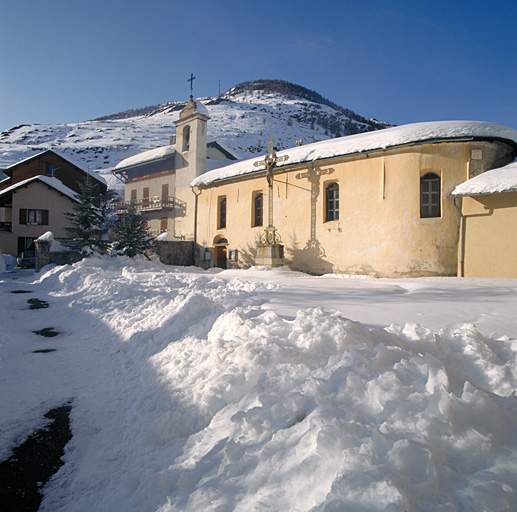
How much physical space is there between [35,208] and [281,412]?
118ft

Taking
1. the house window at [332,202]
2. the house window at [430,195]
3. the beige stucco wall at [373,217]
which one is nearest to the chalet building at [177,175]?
the beige stucco wall at [373,217]

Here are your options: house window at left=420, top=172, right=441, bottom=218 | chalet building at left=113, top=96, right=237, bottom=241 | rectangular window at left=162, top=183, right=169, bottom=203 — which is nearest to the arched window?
chalet building at left=113, top=96, right=237, bottom=241

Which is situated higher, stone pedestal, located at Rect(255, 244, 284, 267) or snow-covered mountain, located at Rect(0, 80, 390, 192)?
snow-covered mountain, located at Rect(0, 80, 390, 192)

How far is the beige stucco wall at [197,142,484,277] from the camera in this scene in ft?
43.6

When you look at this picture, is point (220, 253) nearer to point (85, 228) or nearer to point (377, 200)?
point (85, 228)

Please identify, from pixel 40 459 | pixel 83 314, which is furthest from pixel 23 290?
pixel 40 459

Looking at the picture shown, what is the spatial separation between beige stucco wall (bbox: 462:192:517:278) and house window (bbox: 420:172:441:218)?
4.17 ft

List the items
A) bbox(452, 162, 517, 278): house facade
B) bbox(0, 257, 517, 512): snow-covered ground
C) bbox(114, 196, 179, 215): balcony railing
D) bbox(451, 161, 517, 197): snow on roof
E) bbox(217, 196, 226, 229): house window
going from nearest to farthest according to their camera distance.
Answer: bbox(0, 257, 517, 512): snow-covered ground < bbox(451, 161, 517, 197): snow on roof < bbox(452, 162, 517, 278): house facade < bbox(217, 196, 226, 229): house window < bbox(114, 196, 179, 215): balcony railing

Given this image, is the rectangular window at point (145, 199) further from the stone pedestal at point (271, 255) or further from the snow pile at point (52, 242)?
the stone pedestal at point (271, 255)

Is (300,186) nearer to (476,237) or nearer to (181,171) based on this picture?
(476,237)

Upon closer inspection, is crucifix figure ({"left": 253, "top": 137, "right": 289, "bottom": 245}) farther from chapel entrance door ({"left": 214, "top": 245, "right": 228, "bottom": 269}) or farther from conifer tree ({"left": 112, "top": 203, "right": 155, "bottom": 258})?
conifer tree ({"left": 112, "top": 203, "right": 155, "bottom": 258})

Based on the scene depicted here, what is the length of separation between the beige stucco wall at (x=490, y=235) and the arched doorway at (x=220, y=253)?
525 inches

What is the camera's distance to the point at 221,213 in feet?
71.8

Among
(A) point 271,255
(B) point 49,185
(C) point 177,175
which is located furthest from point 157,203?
(A) point 271,255
